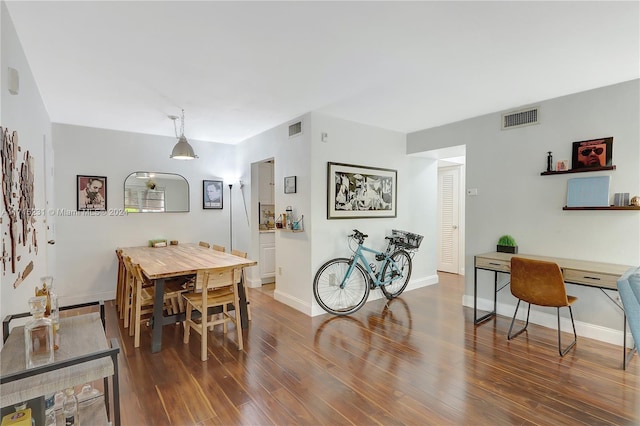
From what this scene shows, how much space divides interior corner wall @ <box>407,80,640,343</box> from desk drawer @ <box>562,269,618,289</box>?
49cm

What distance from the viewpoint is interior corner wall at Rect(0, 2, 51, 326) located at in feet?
5.47

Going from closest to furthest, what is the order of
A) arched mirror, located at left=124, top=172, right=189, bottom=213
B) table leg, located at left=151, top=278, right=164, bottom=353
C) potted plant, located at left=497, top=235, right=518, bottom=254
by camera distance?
1. table leg, located at left=151, top=278, right=164, bottom=353
2. potted plant, located at left=497, top=235, right=518, bottom=254
3. arched mirror, located at left=124, top=172, right=189, bottom=213

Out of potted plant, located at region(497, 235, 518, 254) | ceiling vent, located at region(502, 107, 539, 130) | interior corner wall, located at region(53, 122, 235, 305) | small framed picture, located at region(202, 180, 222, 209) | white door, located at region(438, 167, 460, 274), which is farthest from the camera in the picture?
white door, located at region(438, 167, 460, 274)

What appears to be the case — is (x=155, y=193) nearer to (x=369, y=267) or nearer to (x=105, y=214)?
(x=105, y=214)

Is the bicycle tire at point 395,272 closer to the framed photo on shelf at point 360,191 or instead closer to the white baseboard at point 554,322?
the framed photo on shelf at point 360,191

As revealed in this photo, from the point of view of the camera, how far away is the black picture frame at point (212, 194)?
5.31 meters

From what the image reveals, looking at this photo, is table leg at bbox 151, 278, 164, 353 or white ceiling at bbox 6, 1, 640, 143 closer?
white ceiling at bbox 6, 1, 640, 143

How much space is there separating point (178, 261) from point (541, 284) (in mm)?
3608

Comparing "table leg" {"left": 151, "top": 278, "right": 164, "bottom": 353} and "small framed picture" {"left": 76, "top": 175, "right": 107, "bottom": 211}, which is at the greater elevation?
"small framed picture" {"left": 76, "top": 175, "right": 107, "bottom": 211}

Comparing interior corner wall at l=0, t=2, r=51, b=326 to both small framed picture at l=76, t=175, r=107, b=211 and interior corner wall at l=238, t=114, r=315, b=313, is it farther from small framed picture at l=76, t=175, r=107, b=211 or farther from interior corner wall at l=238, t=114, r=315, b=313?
interior corner wall at l=238, t=114, r=315, b=313

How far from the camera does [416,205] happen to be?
5.13 m

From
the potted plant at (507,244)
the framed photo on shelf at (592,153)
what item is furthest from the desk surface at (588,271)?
the framed photo on shelf at (592,153)

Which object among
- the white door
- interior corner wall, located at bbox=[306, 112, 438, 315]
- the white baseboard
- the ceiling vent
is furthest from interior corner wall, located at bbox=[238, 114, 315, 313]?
the white door

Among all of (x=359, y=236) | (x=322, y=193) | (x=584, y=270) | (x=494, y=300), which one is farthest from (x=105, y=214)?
(x=584, y=270)
